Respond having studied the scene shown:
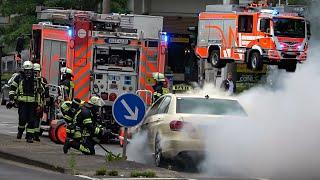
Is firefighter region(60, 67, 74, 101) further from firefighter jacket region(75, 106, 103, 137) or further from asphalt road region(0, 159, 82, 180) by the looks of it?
asphalt road region(0, 159, 82, 180)

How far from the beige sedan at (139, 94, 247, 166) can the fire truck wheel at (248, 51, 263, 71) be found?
48.7 feet

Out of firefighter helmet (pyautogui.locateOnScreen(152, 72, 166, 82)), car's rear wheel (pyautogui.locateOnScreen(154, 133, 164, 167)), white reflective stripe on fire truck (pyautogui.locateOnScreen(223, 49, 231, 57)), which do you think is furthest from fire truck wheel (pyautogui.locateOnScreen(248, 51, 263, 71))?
car's rear wheel (pyautogui.locateOnScreen(154, 133, 164, 167))

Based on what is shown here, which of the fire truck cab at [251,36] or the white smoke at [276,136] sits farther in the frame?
the fire truck cab at [251,36]

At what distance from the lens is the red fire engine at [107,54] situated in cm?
2145

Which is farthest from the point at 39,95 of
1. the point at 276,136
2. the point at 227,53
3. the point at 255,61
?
the point at 227,53

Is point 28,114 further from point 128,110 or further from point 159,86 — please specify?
point 128,110

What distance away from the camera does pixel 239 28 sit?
3206 cm

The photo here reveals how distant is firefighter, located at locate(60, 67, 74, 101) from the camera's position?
2056 centimetres

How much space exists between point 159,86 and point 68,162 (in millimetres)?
6397

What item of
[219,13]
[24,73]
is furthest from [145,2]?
[24,73]

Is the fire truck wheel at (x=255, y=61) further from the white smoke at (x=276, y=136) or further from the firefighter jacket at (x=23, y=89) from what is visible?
the white smoke at (x=276, y=136)

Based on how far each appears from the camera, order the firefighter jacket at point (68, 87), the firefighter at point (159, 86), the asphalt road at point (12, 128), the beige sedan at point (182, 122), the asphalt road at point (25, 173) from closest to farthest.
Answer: the asphalt road at point (25, 173) < the beige sedan at point (182, 122) < the asphalt road at point (12, 128) < the firefighter at point (159, 86) < the firefighter jacket at point (68, 87)

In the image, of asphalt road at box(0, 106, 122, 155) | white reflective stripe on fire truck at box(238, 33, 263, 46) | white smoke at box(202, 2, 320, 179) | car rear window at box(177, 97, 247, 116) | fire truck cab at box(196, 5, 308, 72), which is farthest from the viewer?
white reflective stripe on fire truck at box(238, 33, 263, 46)

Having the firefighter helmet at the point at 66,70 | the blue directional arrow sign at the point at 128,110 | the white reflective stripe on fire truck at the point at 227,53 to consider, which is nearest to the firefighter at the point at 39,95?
the firefighter helmet at the point at 66,70
